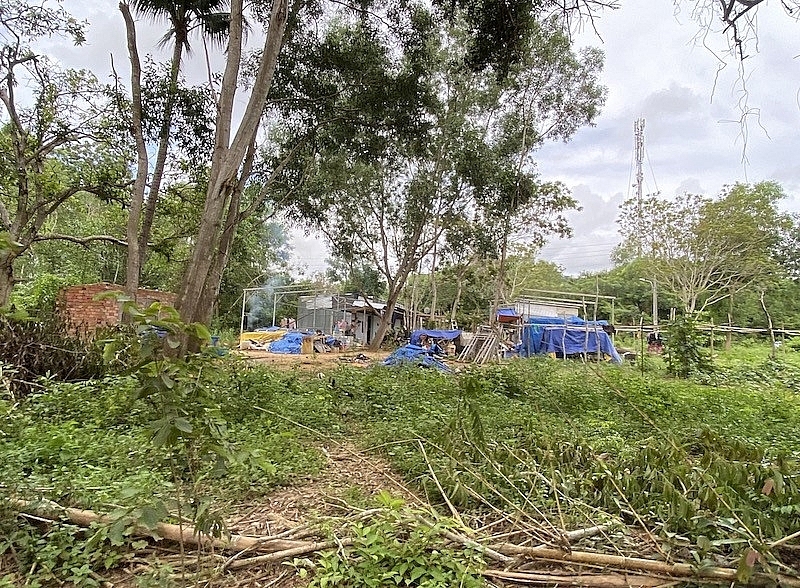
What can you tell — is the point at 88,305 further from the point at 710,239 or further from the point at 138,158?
the point at 710,239

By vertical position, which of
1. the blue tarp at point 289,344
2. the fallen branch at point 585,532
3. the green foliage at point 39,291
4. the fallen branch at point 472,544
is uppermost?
the green foliage at point 39,291

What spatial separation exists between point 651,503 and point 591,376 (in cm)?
601

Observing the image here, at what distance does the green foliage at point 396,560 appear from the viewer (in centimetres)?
172

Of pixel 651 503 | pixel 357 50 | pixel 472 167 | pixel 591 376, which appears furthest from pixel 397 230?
pixel 651 503

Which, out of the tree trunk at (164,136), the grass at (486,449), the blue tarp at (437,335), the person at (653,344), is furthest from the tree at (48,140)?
the person at (653,344)

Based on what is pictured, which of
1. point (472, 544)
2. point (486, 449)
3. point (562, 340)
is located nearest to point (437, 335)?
point (562, 340)

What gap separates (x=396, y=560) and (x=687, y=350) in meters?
10.5

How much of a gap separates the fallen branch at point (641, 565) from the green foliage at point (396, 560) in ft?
0.74

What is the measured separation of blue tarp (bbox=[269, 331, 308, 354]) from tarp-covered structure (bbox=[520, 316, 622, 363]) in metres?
7.84

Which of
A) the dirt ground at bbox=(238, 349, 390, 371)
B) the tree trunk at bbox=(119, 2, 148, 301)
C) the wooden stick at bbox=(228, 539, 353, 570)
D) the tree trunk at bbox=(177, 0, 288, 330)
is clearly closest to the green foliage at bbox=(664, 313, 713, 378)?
the dirt ground at bbox=(238, 349, 390, 371)

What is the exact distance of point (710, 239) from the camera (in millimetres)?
20734

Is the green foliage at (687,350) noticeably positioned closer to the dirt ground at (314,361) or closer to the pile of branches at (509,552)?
the dirt ground at (314,361)

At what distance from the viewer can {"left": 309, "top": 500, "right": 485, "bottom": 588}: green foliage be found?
1720 millimetres

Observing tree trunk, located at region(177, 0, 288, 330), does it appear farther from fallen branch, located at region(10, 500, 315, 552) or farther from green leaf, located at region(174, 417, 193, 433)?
green leaf, located at region(174, 417, 193, 433)
